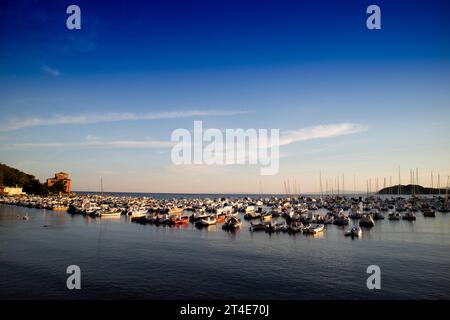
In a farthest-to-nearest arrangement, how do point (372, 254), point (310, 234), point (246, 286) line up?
point (310, 234) < point (372, 254) < point (246, 286)

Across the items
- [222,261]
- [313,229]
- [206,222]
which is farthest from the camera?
[206,222]

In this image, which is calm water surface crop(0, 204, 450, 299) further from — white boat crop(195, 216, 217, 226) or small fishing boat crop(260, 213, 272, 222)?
small fishing boat crop(260, 213, 272, 222)

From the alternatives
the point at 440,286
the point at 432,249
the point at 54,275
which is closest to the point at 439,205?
the point at 432,249

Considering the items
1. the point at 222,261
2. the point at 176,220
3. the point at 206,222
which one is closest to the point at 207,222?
the point at 206,222

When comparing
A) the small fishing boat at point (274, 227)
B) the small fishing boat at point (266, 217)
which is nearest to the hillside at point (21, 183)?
the small fishing boat at point (266, 217)

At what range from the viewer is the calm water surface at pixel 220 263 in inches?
976

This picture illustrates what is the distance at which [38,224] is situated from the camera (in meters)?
61.5

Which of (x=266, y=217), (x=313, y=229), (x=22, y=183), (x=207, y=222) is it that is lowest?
(x=266, y=217)

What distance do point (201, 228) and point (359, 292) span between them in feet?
126

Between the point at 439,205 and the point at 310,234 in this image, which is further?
the point at 439,205

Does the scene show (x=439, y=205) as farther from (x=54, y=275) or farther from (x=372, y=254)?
(x=54, y=275)

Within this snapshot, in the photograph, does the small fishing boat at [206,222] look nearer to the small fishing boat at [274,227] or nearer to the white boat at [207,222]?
the white boat at [207,222]

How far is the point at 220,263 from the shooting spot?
109ft

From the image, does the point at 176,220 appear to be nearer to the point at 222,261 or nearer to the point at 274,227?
the point at 274,227
